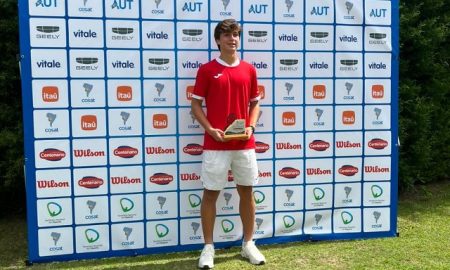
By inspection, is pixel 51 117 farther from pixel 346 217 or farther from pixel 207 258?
pixel 346 217

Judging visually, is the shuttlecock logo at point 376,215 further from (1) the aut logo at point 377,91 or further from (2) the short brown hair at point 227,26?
(2) the short brown hair at point 227,26

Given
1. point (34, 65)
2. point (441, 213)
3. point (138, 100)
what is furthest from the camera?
point (441, 213)

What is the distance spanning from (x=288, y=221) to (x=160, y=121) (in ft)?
4.44

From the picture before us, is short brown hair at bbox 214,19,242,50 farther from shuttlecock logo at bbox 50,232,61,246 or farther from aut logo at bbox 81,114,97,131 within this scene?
shuttlecock logo at bbox 50,232,61,246

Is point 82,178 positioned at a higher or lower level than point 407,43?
lower

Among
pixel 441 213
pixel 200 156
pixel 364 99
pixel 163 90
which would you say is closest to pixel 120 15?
pixel 163 90

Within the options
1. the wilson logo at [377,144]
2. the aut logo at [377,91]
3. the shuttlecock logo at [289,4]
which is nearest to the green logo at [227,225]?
the wilson logo at [377,144]

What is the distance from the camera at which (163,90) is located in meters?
3.77

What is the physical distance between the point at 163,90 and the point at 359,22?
171 centimetres

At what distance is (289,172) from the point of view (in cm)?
409

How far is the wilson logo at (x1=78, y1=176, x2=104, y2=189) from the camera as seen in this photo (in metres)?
3.69

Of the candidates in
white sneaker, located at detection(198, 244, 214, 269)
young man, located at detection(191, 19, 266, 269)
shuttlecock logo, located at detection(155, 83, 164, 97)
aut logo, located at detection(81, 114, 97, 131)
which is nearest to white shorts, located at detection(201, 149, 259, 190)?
young man, located at detection(191, 19, 266, 269)

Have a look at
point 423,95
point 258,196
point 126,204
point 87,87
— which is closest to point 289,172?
point 258,196

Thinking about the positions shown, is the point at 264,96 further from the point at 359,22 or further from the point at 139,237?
the point at 139,237
